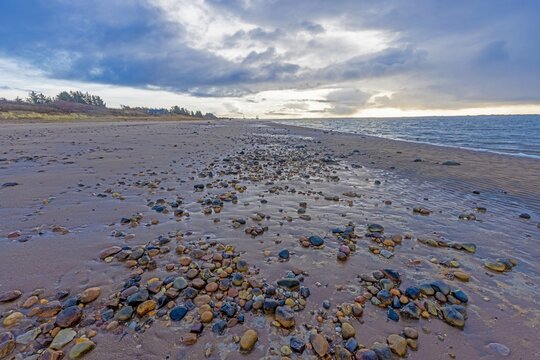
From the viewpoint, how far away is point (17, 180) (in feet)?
28.5

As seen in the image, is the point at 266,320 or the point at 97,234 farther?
the point at 97,234

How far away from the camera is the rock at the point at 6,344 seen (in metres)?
2.45

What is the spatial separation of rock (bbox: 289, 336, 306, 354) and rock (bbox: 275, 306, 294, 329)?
0.19 metres

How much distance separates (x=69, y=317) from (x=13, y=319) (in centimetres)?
63

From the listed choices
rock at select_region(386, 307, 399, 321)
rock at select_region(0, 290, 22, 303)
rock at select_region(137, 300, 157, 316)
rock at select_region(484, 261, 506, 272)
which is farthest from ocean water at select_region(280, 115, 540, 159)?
rock at select_region(0, 290, 22, 303)

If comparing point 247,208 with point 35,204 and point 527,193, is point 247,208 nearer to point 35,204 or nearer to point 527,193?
point 35,204

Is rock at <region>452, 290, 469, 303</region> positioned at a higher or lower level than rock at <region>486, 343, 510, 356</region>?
higher

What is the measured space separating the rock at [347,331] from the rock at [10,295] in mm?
4255

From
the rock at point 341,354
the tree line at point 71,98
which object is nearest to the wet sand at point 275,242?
the rock at point 341,354

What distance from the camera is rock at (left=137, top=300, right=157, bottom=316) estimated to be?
121 inches

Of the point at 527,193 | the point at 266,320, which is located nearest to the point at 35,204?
the point at 266,320

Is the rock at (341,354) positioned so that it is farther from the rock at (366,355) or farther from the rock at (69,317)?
the rock at (69,317)

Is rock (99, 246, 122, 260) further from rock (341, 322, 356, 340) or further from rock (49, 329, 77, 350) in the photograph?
rock (341, 322, 356, 340)

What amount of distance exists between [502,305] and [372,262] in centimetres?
173
